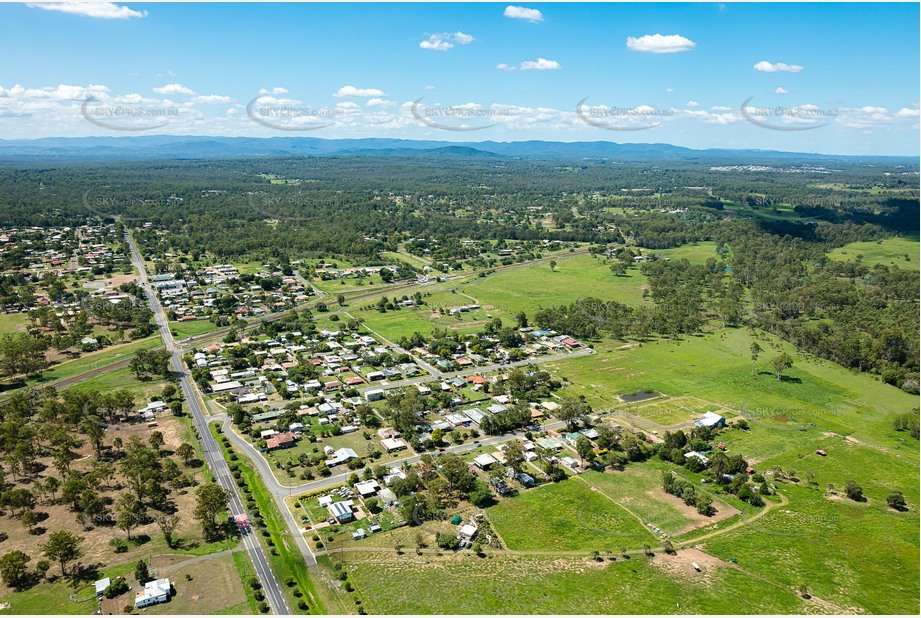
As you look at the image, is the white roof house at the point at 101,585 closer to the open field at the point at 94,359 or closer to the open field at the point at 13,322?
the open field at the point at 94,359

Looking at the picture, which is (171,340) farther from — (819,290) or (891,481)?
(819,290)

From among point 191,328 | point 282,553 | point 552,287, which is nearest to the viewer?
point 282,553

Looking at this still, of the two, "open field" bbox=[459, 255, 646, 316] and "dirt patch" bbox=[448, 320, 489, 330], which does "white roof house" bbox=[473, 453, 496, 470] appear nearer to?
"dirt patch" bbox=[448, 320, 489, 330]

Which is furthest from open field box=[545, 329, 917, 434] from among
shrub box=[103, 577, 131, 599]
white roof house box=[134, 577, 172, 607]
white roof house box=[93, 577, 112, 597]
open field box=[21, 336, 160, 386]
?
open field box=[21, 336, 160, 386]

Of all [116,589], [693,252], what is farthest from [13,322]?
[693,252]

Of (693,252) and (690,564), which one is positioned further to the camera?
(693,252)

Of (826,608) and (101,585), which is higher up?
(826,608)

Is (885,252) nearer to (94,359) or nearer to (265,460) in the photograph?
(265,460)
